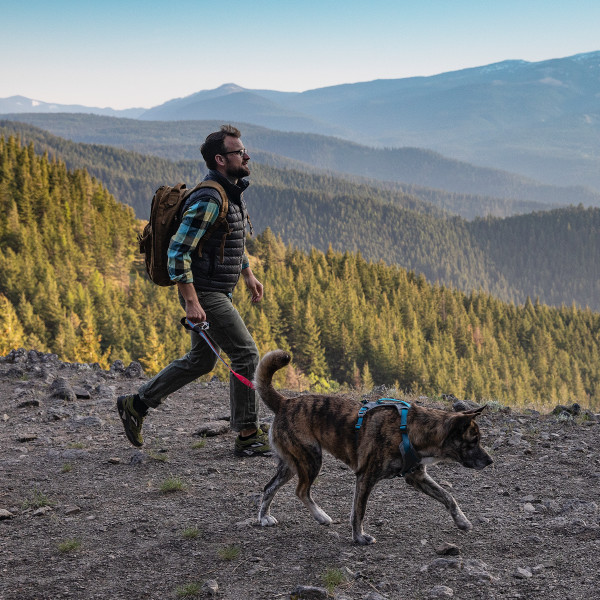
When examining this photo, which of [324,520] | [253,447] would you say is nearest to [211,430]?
[253,447]

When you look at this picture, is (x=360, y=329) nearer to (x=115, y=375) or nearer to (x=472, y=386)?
(x=472, y=386)

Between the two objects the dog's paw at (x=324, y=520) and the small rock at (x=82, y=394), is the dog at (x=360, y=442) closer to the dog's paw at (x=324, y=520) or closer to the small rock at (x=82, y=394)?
the dog's paw at (x=324, y=520)

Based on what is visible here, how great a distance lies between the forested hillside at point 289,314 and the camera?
76.5 metres

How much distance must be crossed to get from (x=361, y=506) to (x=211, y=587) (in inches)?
55.5

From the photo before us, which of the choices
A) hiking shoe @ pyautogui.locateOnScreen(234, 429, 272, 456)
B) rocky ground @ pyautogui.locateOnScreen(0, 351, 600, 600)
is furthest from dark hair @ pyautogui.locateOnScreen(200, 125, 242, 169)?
rocky ground @ pyautogui.locateOnScreen(0, 351, 600, 600)

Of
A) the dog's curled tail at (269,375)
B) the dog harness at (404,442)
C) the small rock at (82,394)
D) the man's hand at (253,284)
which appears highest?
the man's hand at (253,284)

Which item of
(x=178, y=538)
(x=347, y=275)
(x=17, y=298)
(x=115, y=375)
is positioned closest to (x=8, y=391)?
(x=115, y=375)

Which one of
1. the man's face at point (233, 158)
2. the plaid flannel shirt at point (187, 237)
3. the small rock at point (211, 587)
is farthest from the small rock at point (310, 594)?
the man's face at point (233, 158)

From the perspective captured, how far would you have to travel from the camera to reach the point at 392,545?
522 centimetres

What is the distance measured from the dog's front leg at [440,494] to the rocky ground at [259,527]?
11 cm

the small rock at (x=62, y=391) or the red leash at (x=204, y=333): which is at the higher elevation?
the red leash at (x=204, y=333)

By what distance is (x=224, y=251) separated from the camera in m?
6.73

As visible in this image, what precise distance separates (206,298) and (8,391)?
21.0 ft

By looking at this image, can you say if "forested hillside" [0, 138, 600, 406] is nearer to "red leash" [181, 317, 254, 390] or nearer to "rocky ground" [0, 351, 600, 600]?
"rocky ground" [0, 351, 600, 600]
